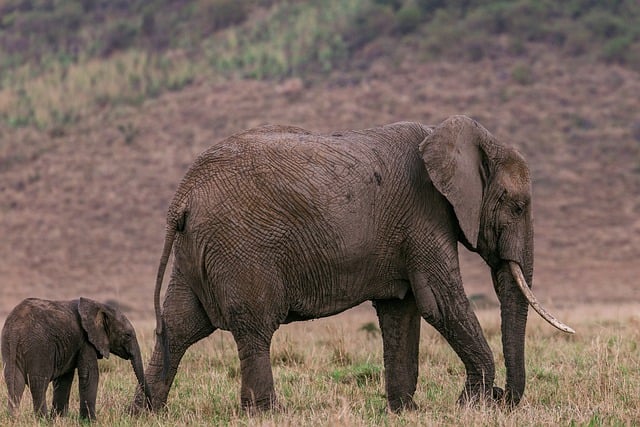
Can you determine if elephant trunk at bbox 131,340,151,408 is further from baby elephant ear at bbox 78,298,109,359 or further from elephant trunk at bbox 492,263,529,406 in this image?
elephant trunk at bbox 492,263,529,406

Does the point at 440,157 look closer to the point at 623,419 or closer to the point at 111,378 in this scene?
the point at 623,419

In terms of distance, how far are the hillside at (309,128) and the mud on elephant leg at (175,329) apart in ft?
63.1

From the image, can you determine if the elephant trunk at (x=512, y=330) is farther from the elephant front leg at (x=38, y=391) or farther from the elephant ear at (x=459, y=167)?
the elephant front leg at (x=38, y=391)

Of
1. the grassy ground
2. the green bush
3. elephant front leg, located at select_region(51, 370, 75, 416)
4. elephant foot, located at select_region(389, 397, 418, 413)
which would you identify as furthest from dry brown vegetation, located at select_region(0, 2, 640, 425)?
elephant front leg, located at select_region(51, 370, 75, 416)

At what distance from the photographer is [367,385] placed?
9.87m

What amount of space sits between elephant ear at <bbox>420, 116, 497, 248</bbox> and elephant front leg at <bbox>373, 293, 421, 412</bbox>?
2.40 feet

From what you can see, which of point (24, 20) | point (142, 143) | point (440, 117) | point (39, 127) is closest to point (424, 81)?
point (440, 117)

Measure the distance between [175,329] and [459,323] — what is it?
2024 millimetres

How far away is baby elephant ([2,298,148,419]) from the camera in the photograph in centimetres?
820

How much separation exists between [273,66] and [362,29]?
362 centimetres

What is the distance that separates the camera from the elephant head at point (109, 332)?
337 inches

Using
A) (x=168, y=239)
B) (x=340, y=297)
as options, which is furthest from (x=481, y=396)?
(x=168, y=239)

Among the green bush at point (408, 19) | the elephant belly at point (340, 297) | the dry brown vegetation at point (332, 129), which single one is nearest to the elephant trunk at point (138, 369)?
the elephant belly at point (340, 297)

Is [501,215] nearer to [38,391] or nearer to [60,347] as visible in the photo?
[60,347]
